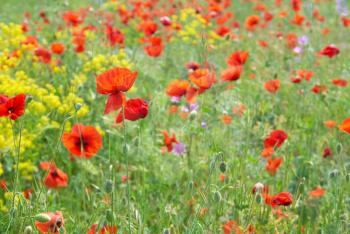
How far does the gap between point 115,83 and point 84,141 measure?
483mm

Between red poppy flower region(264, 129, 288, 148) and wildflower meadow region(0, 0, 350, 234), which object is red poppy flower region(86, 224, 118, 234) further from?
red poppy flower region(264, 129, 288, 148)

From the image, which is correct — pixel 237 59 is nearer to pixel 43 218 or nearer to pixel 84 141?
pixel 84 141

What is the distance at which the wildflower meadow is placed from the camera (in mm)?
2035

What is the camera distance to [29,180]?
10.3 ft

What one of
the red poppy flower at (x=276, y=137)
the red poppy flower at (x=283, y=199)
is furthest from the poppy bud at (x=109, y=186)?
the red poppy flower at (x=276, y=137)

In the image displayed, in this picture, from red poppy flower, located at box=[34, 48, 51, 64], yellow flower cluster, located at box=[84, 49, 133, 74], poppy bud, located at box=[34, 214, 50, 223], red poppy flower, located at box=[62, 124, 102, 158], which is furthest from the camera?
yellow flower cluster, located at box=[84, 49, 133, 74]

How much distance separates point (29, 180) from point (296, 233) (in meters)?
1.42

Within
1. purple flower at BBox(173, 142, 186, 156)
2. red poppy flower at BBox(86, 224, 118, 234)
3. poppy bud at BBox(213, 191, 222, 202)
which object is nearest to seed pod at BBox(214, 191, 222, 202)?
poppy bud at BBox(213, 191, 222, 202)

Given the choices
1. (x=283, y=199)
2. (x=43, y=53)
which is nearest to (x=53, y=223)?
(x=283, y=199)

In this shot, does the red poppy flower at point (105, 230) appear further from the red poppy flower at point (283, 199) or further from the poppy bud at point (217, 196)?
the red poppy flower at point (283, 199)

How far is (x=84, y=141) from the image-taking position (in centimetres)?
229

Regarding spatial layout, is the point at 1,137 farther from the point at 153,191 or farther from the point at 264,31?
the point at 264,31

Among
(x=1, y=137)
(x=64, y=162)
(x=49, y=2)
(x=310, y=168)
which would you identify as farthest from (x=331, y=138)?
(x=49, y=2)

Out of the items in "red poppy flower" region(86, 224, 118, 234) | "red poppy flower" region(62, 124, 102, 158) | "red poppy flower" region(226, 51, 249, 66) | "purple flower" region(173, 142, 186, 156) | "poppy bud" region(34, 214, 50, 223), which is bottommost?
"purple flower" region(173, 142, 186, 156)
